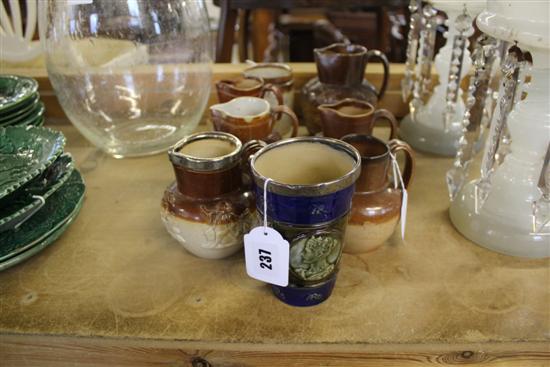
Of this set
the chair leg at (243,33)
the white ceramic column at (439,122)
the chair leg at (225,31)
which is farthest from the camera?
the chair leg at (243,33)

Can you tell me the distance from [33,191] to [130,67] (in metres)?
0.32

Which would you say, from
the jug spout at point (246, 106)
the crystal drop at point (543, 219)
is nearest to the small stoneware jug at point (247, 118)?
the jug spout at point (246, 106)

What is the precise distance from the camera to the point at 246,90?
0.70m

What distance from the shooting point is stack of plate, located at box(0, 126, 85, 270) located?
20.8 inches

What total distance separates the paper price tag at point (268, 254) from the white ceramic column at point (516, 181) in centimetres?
27

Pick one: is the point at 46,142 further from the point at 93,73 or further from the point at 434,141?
the point at 434,141

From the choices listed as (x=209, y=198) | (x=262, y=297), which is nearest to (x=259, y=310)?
(x=262, y=297)

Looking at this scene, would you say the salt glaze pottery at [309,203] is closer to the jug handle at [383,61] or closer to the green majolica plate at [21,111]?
the jug handle at [383,61]

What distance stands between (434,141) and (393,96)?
6.8 inches

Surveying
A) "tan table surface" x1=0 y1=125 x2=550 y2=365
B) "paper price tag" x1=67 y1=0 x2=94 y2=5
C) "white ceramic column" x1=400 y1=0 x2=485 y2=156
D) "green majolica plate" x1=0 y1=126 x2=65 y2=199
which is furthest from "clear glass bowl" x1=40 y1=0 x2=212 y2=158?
"white ceramic column" x1=400 y1=0 x2=485 y2=156

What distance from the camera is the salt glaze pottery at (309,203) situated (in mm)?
417

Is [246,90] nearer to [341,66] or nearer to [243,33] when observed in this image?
[341,66]

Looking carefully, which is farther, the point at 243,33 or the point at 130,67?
the point at 243,33

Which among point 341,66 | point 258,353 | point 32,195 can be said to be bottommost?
point 258,353
